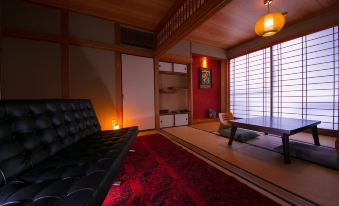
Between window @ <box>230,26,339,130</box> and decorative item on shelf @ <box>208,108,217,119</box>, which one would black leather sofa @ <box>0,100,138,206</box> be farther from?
window @ <box>230,26,339,130</box>

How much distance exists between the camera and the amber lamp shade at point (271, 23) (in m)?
1.99

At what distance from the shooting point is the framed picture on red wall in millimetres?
4840

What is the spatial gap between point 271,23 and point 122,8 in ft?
8.82

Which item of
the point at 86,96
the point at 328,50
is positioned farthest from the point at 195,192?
the point at 328,50

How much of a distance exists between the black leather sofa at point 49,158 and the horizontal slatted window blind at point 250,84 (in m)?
4.36

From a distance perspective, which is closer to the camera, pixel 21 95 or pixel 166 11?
pixel 21 95

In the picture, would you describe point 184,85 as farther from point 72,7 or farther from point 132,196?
point 132,196

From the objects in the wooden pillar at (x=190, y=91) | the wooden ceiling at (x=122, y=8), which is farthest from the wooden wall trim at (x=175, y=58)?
the wooden ceiling at (x=122, y=8)

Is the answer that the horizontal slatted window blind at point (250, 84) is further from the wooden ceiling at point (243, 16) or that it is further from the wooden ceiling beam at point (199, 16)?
the wooden ceiling beam at point (199, 16)

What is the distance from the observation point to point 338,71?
2.83 m

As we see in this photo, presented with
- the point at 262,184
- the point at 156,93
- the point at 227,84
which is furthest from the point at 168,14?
the point at 227,84

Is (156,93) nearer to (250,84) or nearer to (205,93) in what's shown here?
(205,93)

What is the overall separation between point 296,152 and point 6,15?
5146 mm

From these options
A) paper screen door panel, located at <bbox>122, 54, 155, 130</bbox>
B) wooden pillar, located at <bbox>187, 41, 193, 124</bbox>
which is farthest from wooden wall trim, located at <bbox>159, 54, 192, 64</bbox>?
paper screen door panel, located at <bbox>122, 54, 155, 130</bbox>
